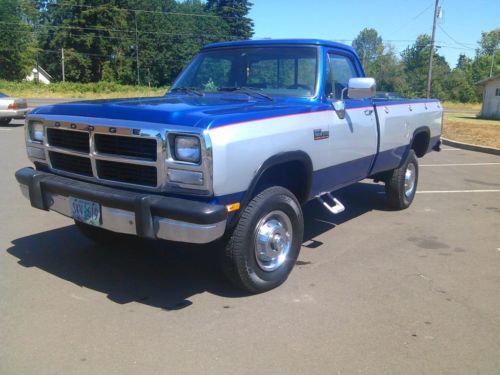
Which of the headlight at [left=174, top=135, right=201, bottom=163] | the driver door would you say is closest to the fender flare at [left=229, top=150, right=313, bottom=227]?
Answer: the driver door

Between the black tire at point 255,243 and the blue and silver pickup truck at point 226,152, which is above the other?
the blue and silver pickup truck at point 226,152

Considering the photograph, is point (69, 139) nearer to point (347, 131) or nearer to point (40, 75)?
point (347, 131)

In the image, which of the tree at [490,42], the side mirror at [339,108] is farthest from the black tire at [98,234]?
the tree at [490,42]

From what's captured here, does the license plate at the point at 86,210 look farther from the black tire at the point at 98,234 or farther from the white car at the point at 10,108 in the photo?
the white car at the point at 10,108

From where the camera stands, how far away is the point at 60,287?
406 centimetres

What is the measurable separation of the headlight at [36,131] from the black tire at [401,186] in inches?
175

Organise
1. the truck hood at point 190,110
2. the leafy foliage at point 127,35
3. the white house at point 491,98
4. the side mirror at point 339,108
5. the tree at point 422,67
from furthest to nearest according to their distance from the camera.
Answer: the tree at point 422,67 → the leafy foliage at point 127,35 → the white house at point 491,98 → the side mirror at point 339,108 → the truck hood at point 190,110

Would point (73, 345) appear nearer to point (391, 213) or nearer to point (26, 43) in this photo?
point (391, 213)

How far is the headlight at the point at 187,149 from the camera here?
3301mm

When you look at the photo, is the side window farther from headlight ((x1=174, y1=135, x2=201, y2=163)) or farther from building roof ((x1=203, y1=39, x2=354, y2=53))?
headlight ((x1=174, y1=135, x2=201, y2=163))

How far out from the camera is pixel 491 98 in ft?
112

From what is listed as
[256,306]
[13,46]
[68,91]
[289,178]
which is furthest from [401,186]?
[13,46]

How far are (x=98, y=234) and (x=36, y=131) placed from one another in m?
1.26

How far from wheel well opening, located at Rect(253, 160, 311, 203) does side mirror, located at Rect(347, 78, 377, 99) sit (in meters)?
0.93
